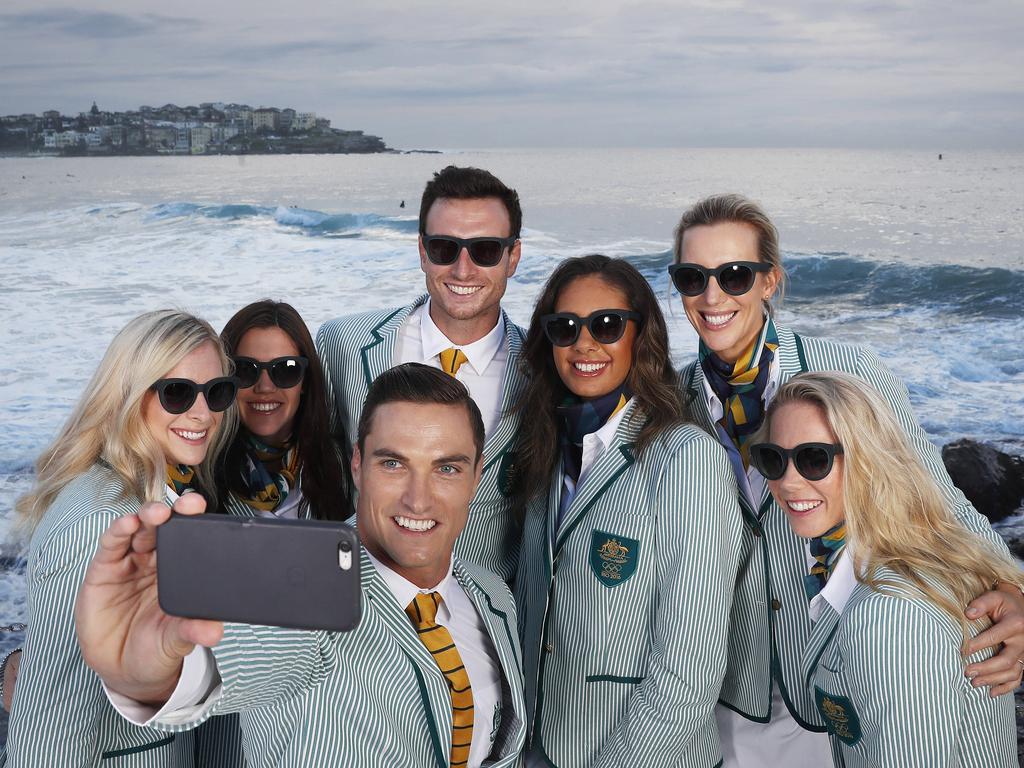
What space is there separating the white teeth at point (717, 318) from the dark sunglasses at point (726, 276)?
0.07m

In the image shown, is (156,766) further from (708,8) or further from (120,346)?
(708,8)

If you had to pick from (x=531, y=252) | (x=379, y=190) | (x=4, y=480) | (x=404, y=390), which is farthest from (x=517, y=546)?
(x=379, y=190)

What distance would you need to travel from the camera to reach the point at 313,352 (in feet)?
11.7

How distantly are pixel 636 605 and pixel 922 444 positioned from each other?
39.9 inches

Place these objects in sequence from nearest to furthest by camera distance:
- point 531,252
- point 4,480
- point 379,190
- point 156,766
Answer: point 156,766, point 4,480, point 531,252, point 379,190

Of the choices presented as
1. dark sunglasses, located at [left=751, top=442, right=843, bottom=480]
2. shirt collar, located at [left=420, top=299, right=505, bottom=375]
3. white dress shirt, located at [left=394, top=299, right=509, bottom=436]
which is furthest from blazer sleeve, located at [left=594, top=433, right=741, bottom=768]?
shirt collar, located at [left=420, top=299, right=505, bottom=375]

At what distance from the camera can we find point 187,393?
281 cm

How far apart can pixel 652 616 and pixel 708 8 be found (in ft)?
116

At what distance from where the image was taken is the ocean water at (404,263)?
46.4 ft

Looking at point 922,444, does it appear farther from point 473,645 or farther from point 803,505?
point 473,645

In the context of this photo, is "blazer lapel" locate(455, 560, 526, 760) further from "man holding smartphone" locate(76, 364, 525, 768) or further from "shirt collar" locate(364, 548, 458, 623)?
"shirt collar" locate(364, 548, 458, 623)

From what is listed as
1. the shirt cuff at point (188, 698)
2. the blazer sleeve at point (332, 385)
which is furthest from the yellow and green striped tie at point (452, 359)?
the shirt cuff at point (188, 698)

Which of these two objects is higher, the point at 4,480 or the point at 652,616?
the point at 652,616

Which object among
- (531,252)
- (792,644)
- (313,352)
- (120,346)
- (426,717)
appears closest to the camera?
(426,717)
